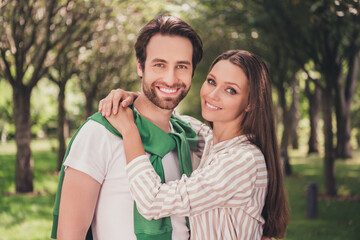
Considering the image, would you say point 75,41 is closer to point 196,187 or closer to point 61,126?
point 61,126

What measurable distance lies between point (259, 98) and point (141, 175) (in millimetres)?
1080

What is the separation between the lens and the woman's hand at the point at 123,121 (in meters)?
2.67

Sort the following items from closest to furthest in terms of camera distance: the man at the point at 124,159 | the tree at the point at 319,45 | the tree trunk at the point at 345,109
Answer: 1. the man at the point at 124,159
2. the tree at the point at 319,45
3. the tree trunk at the point at 345,109

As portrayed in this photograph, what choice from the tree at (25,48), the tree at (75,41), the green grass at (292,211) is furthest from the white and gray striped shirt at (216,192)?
the tree at (75,41)

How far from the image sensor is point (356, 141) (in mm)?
40812

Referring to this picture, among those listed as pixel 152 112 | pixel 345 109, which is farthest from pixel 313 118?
pixel 152 112

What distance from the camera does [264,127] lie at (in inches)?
125

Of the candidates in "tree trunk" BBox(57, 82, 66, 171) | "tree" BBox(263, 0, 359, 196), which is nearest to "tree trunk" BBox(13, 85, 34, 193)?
"tree trunk" BBox(57, 82, 66, 171)

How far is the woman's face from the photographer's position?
3118mm

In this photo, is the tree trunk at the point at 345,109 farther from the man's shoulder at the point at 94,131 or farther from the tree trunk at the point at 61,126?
the man's shoulder at the point at 94,131

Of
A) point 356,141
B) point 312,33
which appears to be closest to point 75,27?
point 312,33

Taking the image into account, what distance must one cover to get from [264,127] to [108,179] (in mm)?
1224

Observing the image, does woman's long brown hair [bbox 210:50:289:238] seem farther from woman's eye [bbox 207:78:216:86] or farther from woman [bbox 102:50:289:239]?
woman's eye [bbox 207:78:216:86]

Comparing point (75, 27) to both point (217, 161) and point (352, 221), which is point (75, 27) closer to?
point (352, 221)
